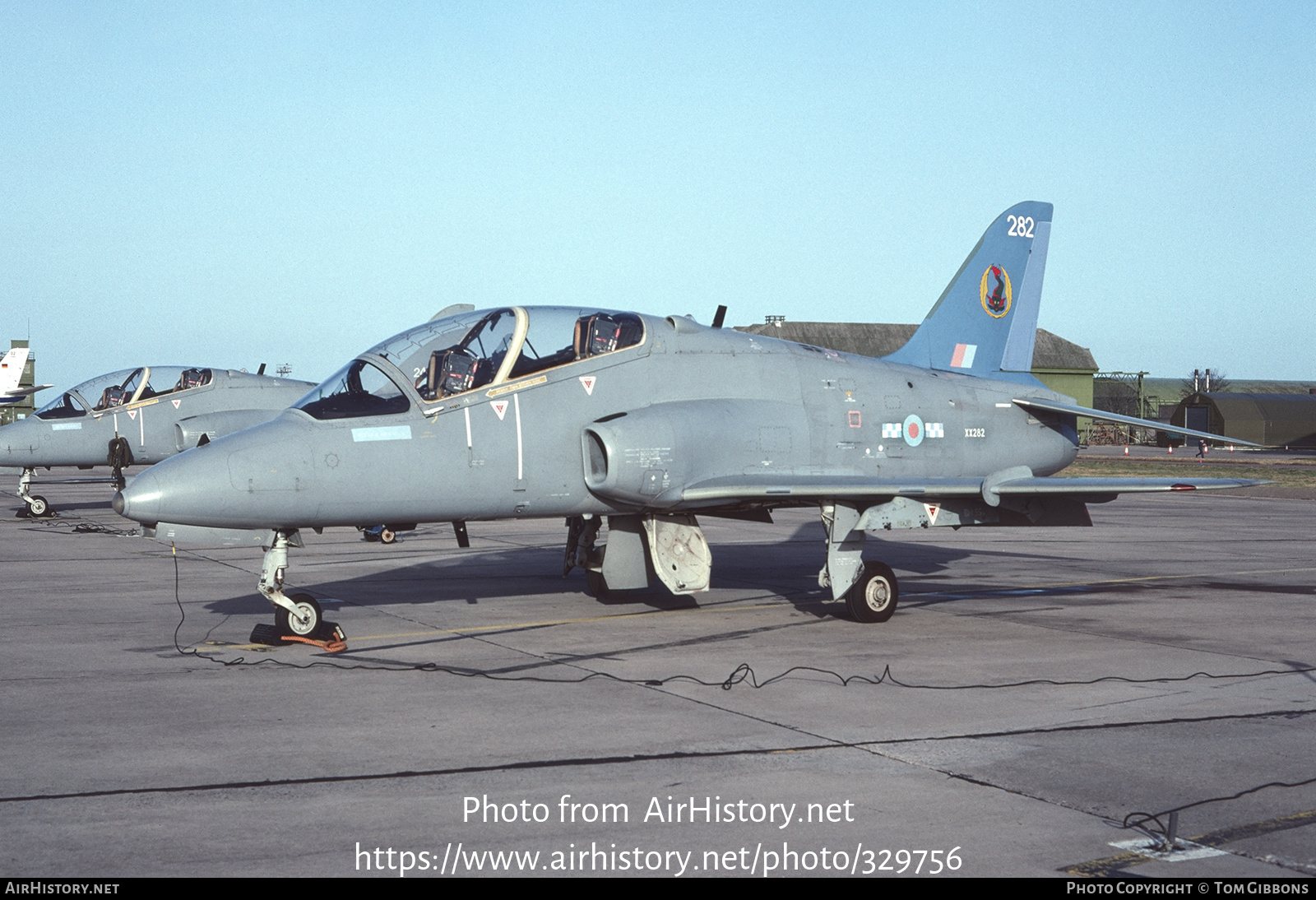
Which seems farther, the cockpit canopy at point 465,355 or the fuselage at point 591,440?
the cockpit canopy at point 465,355

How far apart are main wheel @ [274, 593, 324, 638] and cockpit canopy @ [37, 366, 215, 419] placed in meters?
16.3

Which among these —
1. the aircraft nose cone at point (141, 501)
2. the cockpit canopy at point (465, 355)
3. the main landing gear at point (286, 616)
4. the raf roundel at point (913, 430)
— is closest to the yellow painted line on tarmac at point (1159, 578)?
the raf roundel at point (913, 430)

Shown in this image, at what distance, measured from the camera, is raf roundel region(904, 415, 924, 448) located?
13781mm

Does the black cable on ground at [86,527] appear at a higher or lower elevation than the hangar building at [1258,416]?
lower

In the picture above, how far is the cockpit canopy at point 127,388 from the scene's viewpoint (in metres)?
24.8

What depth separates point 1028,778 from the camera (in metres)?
6.24

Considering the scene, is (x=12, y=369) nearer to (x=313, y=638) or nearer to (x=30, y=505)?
(x=30, y=505)

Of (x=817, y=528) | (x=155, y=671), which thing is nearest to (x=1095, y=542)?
(x=817, y=528)

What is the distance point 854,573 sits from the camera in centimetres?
1227

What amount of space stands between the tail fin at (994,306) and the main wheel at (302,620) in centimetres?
890

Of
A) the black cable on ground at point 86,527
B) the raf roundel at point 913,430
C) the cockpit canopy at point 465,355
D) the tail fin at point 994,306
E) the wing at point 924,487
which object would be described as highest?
the tail fin at point 994,306

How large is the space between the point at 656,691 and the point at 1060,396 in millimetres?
9504

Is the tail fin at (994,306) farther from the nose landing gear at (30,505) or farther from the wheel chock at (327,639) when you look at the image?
the nose landing gear at (30,505)

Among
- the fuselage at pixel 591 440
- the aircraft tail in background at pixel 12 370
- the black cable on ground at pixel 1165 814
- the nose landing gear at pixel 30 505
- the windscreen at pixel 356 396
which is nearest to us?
the black cable on ground at pixel 1165 814
